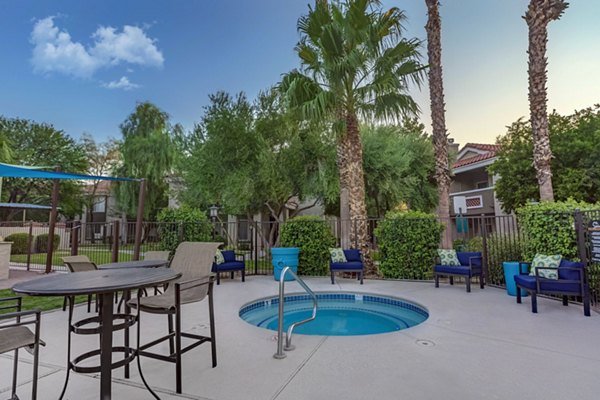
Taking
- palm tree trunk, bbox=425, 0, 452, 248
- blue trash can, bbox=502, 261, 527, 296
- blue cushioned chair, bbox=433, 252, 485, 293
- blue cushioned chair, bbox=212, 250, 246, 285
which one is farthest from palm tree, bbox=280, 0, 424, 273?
blue trash can, bbox=502, 261, 527, 296

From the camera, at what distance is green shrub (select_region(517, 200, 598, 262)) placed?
541 centimetres

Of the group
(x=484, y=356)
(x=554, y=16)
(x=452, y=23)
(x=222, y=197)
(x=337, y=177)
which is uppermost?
(x=452, y=23)

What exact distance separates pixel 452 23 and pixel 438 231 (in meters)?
7.22

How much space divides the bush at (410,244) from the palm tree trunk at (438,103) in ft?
4.90

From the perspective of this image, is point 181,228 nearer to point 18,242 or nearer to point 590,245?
point 590,245

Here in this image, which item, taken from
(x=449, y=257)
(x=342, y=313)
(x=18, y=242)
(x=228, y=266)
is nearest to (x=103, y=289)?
(x=342, y=313)

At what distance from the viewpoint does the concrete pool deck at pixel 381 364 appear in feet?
8.30

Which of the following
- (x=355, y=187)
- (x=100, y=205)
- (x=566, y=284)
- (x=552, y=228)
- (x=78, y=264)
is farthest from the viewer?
(x=100, y=205)

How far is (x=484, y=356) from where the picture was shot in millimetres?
3230

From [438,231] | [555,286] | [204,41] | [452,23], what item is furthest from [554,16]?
[204,41]

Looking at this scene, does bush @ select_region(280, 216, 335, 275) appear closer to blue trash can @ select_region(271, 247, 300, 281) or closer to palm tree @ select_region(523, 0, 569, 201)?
blue trash can @ select_region(271, 247, 300, 281)

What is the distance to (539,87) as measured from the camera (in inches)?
305

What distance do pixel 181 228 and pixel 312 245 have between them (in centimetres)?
361

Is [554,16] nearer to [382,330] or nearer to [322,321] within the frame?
[382,330]
